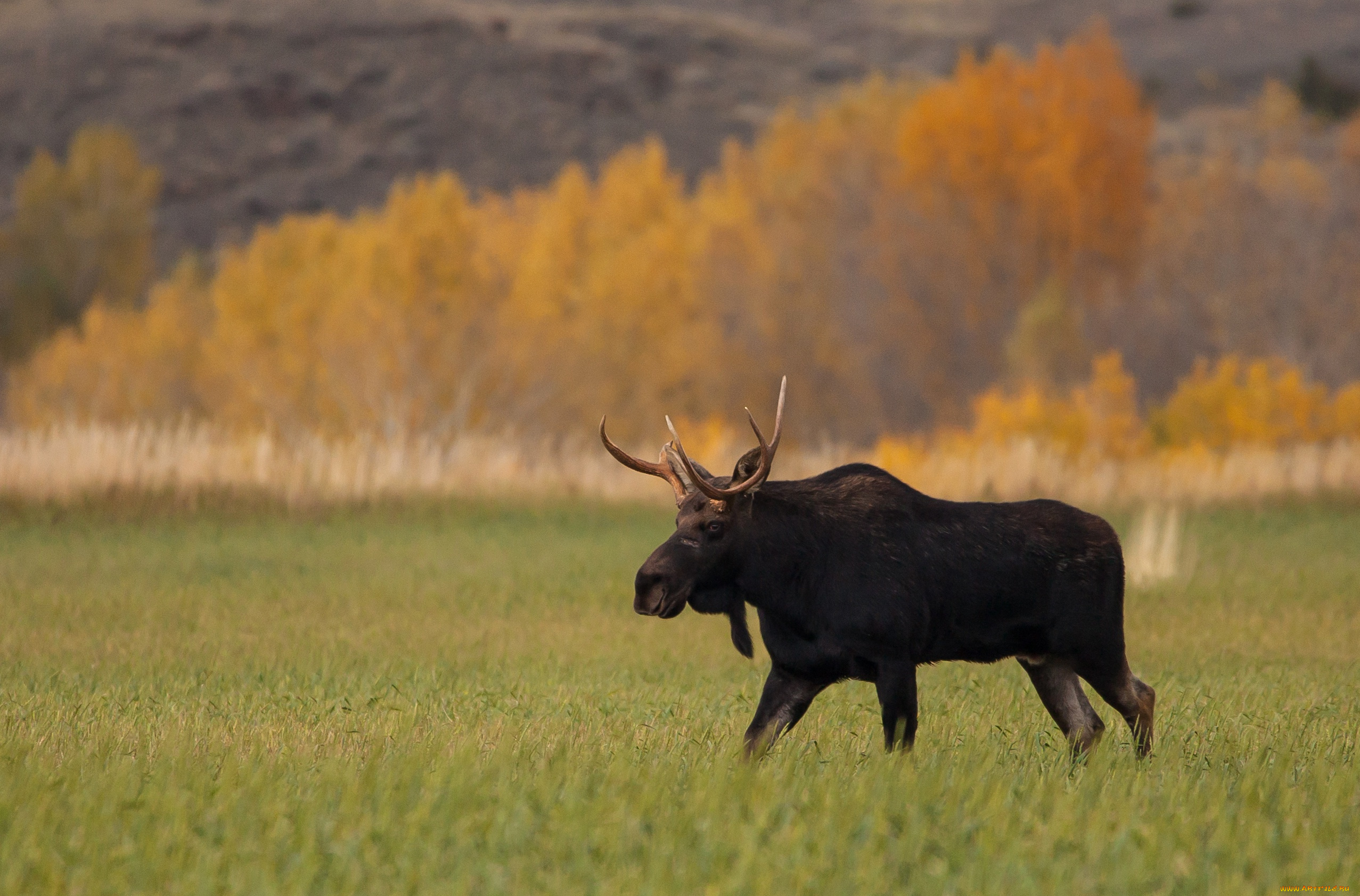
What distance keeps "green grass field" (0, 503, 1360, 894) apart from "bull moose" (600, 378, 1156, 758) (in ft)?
0.93

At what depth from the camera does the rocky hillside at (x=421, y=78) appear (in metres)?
126

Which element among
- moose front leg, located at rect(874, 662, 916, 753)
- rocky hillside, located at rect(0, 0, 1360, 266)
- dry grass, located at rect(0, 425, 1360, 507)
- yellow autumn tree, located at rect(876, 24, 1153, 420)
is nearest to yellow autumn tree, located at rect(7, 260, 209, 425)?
yellow autumn tree, located at rect(876, 24, 1153, 420)

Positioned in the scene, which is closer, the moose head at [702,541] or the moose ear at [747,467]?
the moose head at [702,541]

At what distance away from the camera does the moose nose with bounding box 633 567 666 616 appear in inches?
265

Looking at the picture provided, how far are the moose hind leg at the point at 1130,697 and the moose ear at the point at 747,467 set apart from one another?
1.82 meters

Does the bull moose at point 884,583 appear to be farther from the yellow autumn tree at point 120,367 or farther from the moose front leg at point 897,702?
the yellow autumn tree at point 120,367

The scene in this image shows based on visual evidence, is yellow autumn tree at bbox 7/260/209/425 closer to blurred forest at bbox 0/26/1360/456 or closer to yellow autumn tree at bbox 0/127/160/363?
blurred forest at bbox 0/26/1360/456

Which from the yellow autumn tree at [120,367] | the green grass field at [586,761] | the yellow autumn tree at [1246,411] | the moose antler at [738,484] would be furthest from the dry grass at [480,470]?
the yellow autumn tree at [120,367]

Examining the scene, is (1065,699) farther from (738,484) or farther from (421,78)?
(421,78)

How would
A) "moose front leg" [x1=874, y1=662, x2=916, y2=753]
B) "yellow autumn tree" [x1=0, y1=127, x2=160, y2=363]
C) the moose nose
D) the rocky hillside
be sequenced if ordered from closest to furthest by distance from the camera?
the moose nose
"moose front leg" [x1=874, y1=662, x2=916, y2=753]
"yellow autumn tree" [x1=0, y1=127, x2=160, y2=363]
the rocky hillside

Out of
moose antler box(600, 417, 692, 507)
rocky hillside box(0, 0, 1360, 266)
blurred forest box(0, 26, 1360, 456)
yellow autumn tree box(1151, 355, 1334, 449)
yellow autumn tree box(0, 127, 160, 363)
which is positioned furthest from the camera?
rocky hillside box(0, 0, 1360, 266)

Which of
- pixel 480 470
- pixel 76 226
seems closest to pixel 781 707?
pixel 480 470

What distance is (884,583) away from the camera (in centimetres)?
700

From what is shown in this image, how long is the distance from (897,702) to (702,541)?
1082mm
